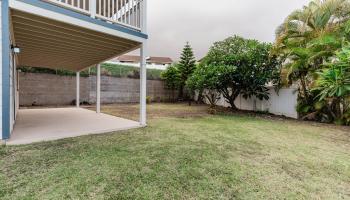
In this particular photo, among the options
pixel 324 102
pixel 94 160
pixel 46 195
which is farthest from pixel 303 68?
pixel 46 195

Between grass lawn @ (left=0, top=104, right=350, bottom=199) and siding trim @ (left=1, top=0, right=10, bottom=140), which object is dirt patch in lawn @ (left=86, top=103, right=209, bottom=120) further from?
siding trim @ (left=1, top=0, right=10, bottom=140)

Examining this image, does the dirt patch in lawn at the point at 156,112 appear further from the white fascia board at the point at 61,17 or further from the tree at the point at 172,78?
the tree at the point at 172,78

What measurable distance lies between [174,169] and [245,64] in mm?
6411

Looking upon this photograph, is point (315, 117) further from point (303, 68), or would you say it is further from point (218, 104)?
point (218, 104)

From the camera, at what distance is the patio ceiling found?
3846 mm

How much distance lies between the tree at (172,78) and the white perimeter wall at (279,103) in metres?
5.44

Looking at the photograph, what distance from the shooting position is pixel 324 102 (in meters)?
6.43

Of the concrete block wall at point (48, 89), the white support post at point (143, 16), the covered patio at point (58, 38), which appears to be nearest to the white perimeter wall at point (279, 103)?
the covered patio at point (58, 38)

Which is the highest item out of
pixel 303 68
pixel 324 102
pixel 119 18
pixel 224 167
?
pixel 119 18

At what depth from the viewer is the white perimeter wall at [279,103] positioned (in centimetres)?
760

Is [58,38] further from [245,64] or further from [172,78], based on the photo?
[172,78]

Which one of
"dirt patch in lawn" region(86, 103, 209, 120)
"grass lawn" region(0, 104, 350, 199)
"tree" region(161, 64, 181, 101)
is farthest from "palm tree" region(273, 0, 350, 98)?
"tree" region(161, 64, 181, 101)

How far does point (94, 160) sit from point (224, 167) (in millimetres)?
1821

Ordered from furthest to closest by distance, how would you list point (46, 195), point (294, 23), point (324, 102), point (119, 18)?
point (294, 23) → point (324, 102) → point (119, 18) → point (46, 195)
